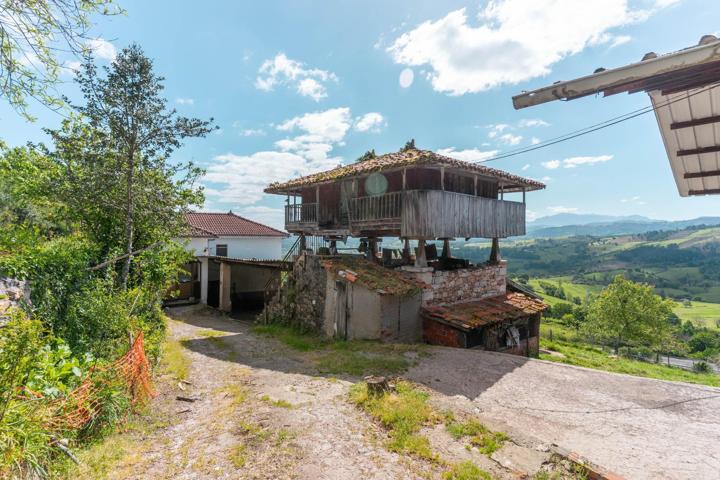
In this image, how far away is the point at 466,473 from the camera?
181 inches

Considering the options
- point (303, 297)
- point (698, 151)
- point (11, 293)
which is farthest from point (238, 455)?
point (303, 297)

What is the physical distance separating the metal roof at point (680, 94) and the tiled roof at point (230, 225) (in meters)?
24.9

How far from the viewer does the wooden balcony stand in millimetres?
12359

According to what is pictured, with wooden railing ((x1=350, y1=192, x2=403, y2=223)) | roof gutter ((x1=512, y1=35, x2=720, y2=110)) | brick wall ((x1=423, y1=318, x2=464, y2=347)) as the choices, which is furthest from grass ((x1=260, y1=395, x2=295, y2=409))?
wooden railing ((x1=350, y1=192, x2=403, y2=223))

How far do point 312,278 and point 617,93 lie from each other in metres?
12.1

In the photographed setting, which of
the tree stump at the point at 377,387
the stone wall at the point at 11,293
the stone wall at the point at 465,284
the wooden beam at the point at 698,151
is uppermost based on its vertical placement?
the wooden beam at the point at 698,151

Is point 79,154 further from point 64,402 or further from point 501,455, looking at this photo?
point 501,455

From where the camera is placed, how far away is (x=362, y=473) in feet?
15.4

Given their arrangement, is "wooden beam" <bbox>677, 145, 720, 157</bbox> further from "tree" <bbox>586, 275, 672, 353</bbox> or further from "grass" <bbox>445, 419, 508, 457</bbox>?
"tree" <bbox>586, 275, 672, 353</bbox>

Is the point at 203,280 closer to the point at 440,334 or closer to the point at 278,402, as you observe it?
the point at 440,334

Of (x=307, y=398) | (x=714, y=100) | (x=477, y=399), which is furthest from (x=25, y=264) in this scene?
(x=714, y=100)

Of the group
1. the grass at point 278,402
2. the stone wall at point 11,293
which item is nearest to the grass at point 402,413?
the grass at point 278,402

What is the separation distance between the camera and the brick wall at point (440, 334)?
12.0 meters

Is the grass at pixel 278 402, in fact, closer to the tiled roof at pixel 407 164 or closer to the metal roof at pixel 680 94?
the metal roof at pixel 680 94
